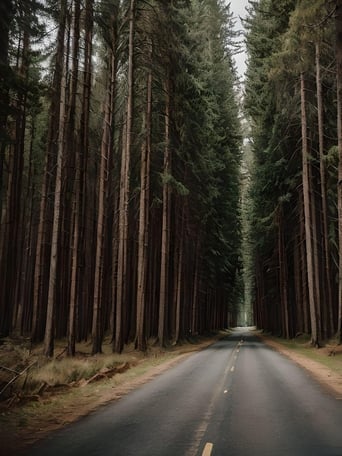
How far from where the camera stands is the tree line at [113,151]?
57.3ft

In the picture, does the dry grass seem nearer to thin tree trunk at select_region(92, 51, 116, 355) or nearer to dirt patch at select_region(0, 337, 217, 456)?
dirt patch at select_region(0, 337, 217, 456)

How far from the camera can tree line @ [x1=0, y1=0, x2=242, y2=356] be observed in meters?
17.5

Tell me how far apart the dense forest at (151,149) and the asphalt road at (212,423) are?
6.17m

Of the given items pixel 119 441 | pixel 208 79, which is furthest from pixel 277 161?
A: pixel 119 441

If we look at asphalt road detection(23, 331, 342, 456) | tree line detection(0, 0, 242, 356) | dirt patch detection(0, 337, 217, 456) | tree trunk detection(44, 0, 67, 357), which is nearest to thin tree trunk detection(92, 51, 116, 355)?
tree line detection(0, 0, 242, 356)

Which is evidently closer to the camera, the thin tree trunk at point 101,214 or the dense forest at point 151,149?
the dense forest at point 151,149

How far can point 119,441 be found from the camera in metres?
6.71

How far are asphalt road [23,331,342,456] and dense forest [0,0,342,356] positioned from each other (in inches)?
243

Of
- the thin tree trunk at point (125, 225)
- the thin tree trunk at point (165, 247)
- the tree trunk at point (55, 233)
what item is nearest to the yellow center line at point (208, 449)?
the tree trunk at point (55, 233)

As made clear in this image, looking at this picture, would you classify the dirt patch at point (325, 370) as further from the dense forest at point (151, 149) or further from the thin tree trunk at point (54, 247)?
the thin tree trunk at point (54, 247)

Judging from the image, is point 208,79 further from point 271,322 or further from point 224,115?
point 271,322

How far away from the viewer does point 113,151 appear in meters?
29.5

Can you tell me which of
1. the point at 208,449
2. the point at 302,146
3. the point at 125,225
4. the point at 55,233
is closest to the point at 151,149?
the point at 125,225

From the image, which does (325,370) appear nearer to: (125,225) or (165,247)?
(125,225)
